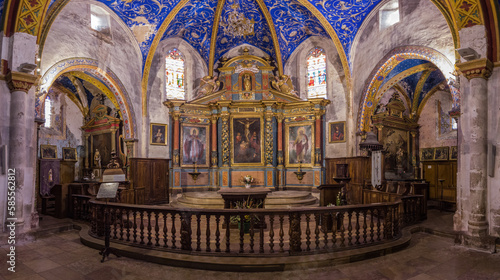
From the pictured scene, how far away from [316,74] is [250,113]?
3747mm

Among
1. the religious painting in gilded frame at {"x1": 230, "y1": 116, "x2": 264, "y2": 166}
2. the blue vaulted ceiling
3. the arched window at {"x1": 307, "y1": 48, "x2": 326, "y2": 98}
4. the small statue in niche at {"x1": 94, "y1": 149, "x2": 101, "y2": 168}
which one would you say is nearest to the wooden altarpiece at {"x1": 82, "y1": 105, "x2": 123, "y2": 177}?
the small statue in niche at {"x1": 94, "y1": 149, "x2": 101, "y2": 168}

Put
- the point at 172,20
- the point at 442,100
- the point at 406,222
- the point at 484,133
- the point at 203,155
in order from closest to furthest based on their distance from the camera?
the point at 484,133 → the point at 406,222 → the point at 172,20 → the point at 203,155 → the point at 442,100

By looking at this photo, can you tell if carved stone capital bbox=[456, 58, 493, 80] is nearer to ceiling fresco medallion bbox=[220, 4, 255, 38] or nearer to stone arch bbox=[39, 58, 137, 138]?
Result: ceiling fresco medallion bbox=[220, 4, 255, 38]

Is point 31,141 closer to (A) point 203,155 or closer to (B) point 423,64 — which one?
(A) point 203,155

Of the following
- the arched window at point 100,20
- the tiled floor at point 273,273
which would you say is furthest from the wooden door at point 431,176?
the arched window at point 100,20

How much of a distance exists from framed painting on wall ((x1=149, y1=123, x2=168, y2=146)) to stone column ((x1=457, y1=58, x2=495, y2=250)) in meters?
11.4

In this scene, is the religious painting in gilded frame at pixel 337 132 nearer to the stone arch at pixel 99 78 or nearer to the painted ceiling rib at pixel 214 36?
the painted ceiling rib at pixel 214 36

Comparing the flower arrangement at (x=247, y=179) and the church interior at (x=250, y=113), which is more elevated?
the church interior at (x=250, y=113)

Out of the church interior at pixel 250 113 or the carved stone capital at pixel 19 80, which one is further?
the carved stone capital at pixel 19 80

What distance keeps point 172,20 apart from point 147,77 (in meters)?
2.71

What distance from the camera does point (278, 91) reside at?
608 inches

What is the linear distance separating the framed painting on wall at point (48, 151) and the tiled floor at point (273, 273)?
9249 millimetres

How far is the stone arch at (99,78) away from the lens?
10.2 metres

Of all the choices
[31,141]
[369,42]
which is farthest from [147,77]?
[369,42]
